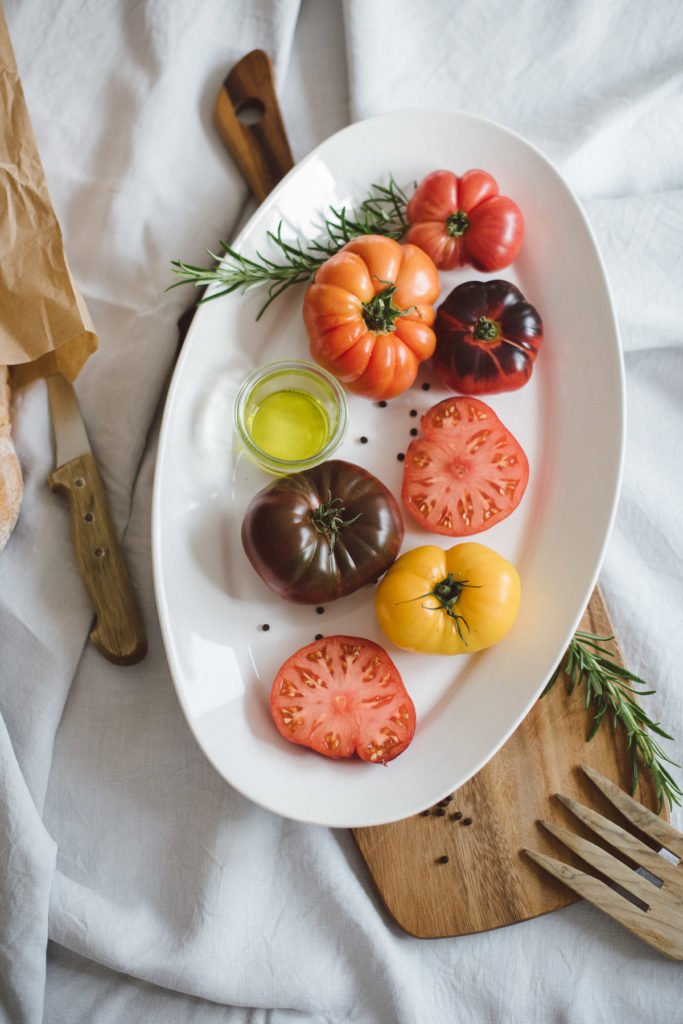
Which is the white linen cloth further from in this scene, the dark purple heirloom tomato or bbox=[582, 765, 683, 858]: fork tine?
the dark purple heirloom tomato

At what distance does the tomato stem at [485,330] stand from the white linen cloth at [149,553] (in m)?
0.41

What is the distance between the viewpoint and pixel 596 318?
1.69 m

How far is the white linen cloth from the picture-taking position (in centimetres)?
163

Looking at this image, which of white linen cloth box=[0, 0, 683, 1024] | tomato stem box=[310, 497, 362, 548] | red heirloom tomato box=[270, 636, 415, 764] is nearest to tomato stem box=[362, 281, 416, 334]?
tomato stem box=[310, 497, 362, 548]

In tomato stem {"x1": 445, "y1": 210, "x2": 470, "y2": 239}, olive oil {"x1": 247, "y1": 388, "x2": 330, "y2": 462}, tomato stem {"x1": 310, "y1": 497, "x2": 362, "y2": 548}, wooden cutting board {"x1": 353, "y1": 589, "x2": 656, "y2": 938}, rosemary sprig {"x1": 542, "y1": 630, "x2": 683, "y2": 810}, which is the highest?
tomato stem {"x1": 445, "y1": 210, "x2": 470, "y2": 239}

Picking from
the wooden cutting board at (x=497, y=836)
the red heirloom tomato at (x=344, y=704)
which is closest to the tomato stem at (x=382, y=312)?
the red heirloom tomato at (x=344, y=704)

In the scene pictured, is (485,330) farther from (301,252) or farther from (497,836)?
(497,836)

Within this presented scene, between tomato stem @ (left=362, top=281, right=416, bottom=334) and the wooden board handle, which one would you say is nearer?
tomato stem @ (left=362, top=281, right=416, bottom=334)

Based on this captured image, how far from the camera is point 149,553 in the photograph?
1734mm

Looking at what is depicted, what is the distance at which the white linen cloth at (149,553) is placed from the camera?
1.63m

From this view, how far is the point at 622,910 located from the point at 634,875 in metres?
0.07

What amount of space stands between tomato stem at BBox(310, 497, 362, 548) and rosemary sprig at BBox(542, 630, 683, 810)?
0.51m

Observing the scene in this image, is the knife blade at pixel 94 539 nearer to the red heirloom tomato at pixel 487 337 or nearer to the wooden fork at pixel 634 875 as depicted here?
the red heirloom tomato at pixel 487 337

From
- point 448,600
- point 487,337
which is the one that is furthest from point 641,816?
point 487,337
